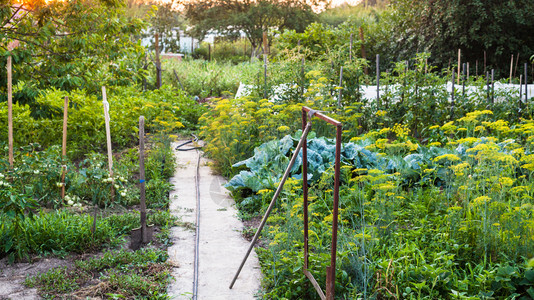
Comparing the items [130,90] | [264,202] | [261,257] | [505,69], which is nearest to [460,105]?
[264,202]

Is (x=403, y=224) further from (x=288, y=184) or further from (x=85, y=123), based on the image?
(x=85, y=123)

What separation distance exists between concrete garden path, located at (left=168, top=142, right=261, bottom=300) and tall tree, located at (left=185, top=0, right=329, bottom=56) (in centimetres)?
2369

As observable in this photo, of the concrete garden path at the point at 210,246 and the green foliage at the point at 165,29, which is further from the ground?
the green foliage at the point at 165,29

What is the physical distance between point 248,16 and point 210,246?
1015 inches

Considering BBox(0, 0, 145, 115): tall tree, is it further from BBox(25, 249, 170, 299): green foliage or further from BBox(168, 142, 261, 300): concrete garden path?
BBox(25, 249, 170, 299): green foliage

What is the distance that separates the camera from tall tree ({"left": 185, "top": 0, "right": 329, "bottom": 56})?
28016 mm

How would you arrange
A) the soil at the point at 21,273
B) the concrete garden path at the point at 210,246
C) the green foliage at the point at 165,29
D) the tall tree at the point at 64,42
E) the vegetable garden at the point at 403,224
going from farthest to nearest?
the green foliage at the point at 165,29 < the tall tree at the point at 64,42 < the concrete garden path at the point at 210,246 < the soil at the point at 21,273 < the vegetable garden at the point at 403,224

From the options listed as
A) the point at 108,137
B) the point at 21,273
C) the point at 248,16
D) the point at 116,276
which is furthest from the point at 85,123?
the point at 248,16

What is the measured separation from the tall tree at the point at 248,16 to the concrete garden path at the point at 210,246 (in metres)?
23.7

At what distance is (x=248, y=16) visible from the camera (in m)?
28.0

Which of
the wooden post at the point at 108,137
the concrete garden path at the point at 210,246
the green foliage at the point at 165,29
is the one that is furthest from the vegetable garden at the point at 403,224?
the green foliage at the point at 165,29

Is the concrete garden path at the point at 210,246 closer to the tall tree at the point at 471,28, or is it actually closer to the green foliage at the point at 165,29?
the tall tree at the point at 471,28

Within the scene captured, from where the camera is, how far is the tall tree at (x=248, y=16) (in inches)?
1103

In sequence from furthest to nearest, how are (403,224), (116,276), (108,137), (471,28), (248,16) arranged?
(248,16) < (471,28) < (108,137) < (403,224) < (116,276)
